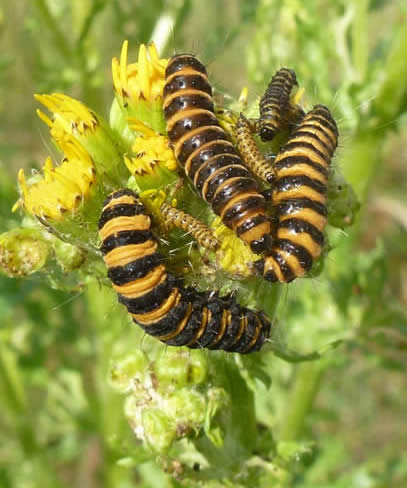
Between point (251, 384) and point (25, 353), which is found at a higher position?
point (25, 353)

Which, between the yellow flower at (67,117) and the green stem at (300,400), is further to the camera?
the green stem at (300,400)

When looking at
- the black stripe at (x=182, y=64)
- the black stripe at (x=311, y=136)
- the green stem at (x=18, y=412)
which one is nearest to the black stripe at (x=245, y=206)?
the black stripe at (x=311, y=136)

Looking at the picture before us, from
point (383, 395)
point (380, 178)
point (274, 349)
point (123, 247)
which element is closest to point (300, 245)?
point (123, 247)

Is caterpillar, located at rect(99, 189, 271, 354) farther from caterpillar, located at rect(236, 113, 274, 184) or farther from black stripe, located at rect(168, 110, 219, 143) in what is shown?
caterpillar, located at rect(236, 113, 274, 184)

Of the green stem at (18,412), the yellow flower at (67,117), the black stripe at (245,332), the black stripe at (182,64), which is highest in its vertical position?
the black stripe at (182,64)

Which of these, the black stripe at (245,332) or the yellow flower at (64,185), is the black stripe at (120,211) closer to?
the yellow flower at (64,185)

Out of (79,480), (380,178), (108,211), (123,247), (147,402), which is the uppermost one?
(380,178)

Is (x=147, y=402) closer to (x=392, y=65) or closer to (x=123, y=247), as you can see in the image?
(x=123, y=247)

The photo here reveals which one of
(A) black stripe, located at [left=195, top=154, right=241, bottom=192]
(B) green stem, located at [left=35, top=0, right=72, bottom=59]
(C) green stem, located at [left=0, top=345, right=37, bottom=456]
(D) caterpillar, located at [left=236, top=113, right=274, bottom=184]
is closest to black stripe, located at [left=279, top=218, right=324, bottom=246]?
(D) caterpillar, located at [left=236, top=113, right=274, bottom=184]
